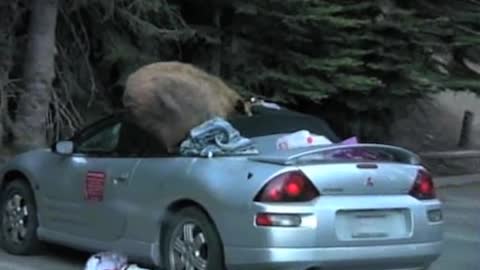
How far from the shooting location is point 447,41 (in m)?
15.7

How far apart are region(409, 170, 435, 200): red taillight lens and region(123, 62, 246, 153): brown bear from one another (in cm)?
171

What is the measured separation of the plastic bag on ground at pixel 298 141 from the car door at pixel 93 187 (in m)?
1.18

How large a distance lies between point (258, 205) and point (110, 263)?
1425 millimetres

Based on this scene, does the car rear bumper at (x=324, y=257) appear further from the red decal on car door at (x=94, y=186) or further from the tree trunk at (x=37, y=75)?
the tree trunk at (x=37, y=75)

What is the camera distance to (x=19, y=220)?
910 centimetres

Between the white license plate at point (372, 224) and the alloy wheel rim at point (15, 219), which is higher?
the white license plate at point (372, 224)

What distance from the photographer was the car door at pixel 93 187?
8.02 meters

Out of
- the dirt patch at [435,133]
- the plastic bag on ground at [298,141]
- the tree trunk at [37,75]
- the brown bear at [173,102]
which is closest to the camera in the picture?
the plastic bag on ground at [298,141]

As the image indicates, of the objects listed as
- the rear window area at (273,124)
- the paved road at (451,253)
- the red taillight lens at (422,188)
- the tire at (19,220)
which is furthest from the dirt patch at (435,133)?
the red taillight lens at (422,188)

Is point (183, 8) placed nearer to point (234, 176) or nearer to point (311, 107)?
point (311, 107)

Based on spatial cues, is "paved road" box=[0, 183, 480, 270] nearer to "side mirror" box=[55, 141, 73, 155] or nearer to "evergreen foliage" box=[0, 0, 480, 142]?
"side mirror" box=[55, 141, 73, 155]

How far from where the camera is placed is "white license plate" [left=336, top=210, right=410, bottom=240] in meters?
7.01

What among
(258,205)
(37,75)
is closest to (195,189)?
(258,205)

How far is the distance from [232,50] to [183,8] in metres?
0.96
